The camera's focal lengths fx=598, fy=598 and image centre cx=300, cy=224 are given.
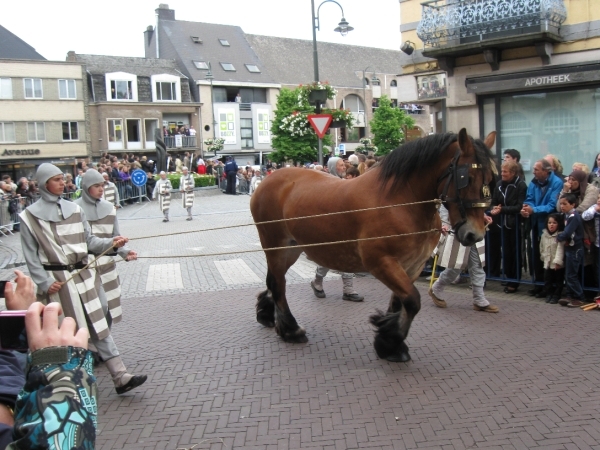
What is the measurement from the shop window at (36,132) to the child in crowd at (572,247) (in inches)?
1921

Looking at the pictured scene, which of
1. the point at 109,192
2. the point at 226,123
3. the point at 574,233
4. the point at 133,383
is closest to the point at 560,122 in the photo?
the point at 574,233

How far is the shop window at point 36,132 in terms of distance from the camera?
1923 inches

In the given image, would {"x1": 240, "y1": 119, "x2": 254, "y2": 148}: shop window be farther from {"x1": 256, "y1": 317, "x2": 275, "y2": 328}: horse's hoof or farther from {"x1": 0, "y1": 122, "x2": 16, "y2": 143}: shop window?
{"x1": 256, "y1": 317, "x2": 275, "y2": 328}: horse's hoof

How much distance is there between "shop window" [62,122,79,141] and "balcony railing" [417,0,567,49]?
1636 inches

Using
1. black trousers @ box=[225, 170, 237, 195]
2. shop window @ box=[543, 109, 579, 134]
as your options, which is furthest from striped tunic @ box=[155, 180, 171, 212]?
black trousers @ box=[225, 170, 237, 195]

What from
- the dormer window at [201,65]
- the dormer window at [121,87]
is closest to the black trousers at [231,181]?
the dormer window at [121,87]

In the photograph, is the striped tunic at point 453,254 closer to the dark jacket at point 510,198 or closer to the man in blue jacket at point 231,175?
the dark jacket at point 510,198

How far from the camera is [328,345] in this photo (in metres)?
6.34

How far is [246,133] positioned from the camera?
6075 centimetres

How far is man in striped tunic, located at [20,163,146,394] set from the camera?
4789 mm

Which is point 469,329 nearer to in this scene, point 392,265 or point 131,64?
point 392,265

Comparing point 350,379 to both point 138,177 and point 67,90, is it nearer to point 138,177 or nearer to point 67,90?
point 138,177

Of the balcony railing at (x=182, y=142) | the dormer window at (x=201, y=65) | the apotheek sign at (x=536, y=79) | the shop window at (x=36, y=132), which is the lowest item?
the apotheek sign at (x=536, y=79)

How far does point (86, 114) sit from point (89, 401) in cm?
5371
